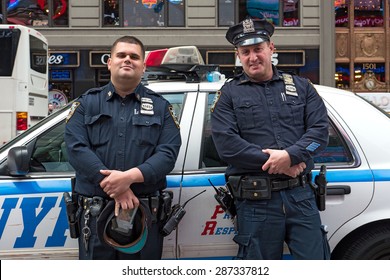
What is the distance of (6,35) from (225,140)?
9048mm

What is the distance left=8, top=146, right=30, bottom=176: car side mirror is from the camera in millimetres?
2943

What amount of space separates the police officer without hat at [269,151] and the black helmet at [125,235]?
55cm

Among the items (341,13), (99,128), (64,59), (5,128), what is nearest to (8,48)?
(5,128)

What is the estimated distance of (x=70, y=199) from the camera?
2.83m

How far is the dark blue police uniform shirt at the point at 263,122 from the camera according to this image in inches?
107

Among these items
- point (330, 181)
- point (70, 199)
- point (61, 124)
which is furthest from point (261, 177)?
point (61, 124)

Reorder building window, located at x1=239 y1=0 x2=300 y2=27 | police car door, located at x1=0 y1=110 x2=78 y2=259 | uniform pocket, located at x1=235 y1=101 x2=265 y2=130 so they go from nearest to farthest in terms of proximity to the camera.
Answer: uniform pocket, located at x1=235 y1=101 x2=265 y2=130
police car door, located at x1=0 y1=110 x2=78 y2=259
building window, located at x1=239 y1=0 x2=300 y2=27

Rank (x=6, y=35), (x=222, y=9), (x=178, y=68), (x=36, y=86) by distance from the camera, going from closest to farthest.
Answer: (x=178, y=68) < (x=6, y=35) < (x=36, y=86) < (x=222, y=9)

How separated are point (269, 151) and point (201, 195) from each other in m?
0.69

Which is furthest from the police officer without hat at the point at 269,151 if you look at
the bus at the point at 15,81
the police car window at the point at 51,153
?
the bus at the point at 15,81

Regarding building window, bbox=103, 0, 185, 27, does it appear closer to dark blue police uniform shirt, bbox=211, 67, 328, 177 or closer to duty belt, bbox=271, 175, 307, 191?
dark blue police uniform shirt, bbox=211, 67, 328, 177

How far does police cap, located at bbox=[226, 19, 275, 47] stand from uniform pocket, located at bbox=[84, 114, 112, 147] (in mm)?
936

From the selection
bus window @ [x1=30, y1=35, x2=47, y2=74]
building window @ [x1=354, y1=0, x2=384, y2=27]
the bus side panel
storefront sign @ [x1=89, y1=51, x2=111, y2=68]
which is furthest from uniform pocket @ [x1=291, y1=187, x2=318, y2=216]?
building window @ [x1=354, y1=0, x2=384, y2=27]

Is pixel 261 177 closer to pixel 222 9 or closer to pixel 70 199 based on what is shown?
pixel 70 199
